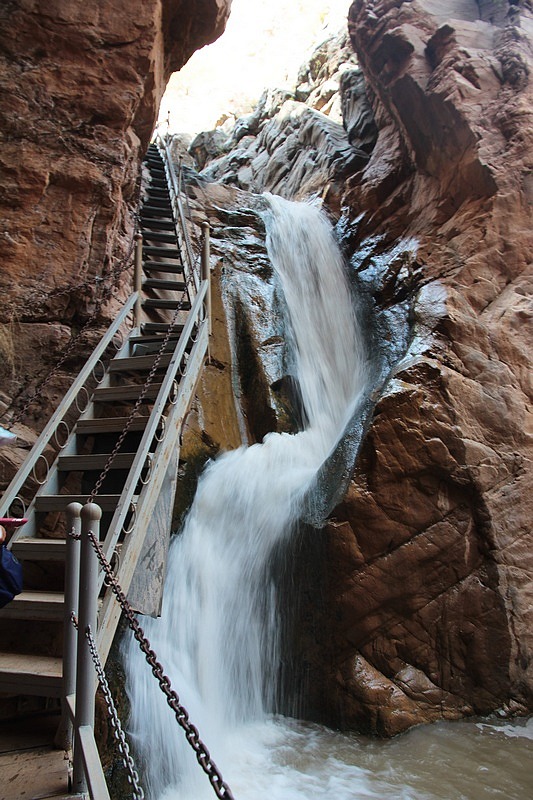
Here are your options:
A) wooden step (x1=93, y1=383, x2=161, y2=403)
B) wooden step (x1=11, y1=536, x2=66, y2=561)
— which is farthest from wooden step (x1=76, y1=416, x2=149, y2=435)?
wooden step (x1=11, y1=536, x2=66, y2=561)

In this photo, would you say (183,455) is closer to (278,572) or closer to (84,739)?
(278,572)

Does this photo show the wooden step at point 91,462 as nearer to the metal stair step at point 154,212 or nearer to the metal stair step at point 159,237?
the metal stair step at point 159,237

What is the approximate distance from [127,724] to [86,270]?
5.32 meters

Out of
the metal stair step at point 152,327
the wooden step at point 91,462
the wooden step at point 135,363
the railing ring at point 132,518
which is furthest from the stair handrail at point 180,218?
the railing ring at point 132,518

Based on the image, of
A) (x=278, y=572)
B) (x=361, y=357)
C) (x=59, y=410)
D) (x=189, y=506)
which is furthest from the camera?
(x=361, y=357)

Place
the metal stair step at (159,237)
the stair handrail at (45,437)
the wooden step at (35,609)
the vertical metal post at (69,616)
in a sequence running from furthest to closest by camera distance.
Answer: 1. the metal stair step at (159,237)
2. the stair handrail at (45,437)
3. the wooden step at (35,609)
4. the vertical metal post at (69,616)

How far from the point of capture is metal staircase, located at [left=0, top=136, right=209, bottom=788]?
364 cm

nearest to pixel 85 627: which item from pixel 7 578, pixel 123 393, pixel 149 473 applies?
pixel 7 578

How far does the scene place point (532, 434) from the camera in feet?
23.0

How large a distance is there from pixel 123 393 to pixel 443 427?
3.78 metres

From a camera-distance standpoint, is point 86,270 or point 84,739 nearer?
point 84,739

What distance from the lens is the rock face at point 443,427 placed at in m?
5.92

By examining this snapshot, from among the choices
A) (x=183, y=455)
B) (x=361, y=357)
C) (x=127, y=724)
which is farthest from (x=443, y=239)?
(x=127, y=724)

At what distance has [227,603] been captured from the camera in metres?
6.04
